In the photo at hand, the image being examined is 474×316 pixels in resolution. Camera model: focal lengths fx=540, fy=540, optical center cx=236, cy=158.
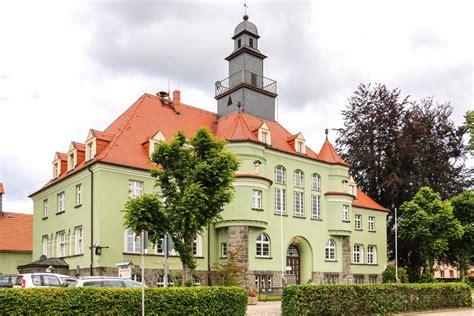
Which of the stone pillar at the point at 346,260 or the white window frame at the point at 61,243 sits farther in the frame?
the stone pillar at the point at 346,260

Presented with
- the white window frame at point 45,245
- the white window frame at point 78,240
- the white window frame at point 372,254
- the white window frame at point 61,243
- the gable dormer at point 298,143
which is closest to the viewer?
the white window frame at point 78,240

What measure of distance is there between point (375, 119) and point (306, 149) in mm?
10263

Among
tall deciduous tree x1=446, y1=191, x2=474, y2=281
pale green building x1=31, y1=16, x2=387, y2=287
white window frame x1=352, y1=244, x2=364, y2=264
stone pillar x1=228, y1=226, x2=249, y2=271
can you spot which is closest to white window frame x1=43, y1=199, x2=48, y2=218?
pale green building x1=31, y1=16, x2=387, y2=287

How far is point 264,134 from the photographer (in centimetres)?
3769

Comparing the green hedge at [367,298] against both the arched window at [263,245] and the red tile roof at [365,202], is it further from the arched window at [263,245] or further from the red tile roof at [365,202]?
the red tile roof at [365,202]

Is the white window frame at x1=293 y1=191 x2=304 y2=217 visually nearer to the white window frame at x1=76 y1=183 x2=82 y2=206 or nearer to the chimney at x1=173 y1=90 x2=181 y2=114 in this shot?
the chimney at x1=173 y1=90 x2=181 y2=114

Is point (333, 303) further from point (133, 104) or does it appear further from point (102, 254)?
point (133, 104)

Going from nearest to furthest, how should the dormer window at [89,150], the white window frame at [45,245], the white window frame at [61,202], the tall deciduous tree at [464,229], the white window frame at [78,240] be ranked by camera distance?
the white window frame at [78,240] → the dormer window at [89,150] → the white window frame at [61,202] → the white window frame at [45,245] → the tall deciduous tree at [464,229]

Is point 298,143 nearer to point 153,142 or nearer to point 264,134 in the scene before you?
point 264,134

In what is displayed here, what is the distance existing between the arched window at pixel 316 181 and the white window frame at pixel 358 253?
7.51 metres

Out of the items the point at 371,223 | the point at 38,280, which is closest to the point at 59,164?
the point at 38,280

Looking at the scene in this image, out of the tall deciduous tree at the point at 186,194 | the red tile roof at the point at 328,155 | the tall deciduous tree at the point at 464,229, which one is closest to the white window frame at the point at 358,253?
the tall deciduous tree at the point at 464,229

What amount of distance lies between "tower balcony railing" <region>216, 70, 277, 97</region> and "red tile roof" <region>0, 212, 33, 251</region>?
20.9m

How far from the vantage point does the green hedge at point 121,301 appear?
14406 millimetres
